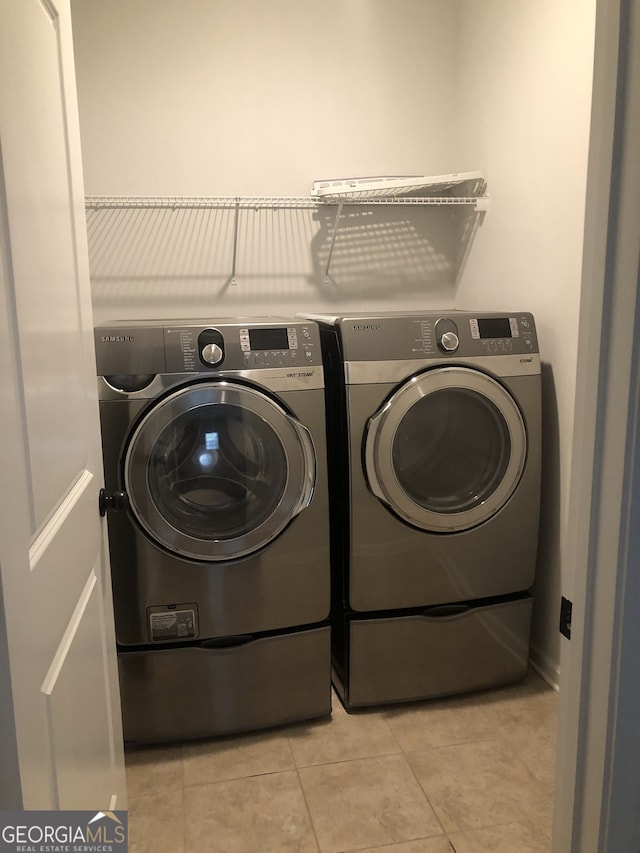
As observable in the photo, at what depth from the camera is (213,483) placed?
195 centimetres

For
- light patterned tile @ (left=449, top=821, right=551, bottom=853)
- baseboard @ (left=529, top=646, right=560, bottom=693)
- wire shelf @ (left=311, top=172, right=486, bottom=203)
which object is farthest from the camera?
wire shelf @ (left=311, top=172, right=486, bottom=203)

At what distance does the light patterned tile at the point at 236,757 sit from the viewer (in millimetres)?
1882

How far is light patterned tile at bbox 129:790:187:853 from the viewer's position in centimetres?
163

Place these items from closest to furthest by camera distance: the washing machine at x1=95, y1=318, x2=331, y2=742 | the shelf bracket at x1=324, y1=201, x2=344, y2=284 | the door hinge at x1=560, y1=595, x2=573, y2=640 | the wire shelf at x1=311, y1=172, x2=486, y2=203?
the door hinge at x1=560, y1=595, x2=573, y2=640
the washing machine at x1=95, y1=318, x2=331, y2=742
the wire shelf at x1=311, y1=172, x2=486, y2=203
the shelf bracket at x1=324, y1=201, x2=344, y2=284

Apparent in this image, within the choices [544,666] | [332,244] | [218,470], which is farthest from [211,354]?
[544,666]

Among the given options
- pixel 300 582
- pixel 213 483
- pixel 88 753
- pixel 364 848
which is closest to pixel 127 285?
pixel 213 483

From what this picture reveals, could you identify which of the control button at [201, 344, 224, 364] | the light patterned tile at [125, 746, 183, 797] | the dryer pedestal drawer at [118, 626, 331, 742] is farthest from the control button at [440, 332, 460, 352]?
the light patterned tile at [125, 746, 183, 797]

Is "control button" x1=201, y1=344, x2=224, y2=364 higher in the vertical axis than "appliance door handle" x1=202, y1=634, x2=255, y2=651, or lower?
higher

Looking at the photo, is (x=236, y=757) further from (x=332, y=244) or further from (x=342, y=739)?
(x=332, y=244)

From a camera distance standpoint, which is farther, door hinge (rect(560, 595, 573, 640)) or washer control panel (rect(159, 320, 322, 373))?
washer control panel (rect(159, 320, 322, 373))

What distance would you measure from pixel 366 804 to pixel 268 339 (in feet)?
4.18

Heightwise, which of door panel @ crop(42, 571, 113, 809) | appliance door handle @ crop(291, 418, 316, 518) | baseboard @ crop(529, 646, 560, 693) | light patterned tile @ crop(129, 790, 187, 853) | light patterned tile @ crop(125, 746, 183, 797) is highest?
appliance door handle @ crop(291, 418, 316, 518)

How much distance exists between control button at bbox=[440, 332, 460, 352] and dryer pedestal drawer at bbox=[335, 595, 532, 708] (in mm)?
827

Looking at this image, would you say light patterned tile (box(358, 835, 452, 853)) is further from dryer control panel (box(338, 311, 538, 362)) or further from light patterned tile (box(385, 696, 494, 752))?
dryer control panel (box(338, 311, 538, 362))
